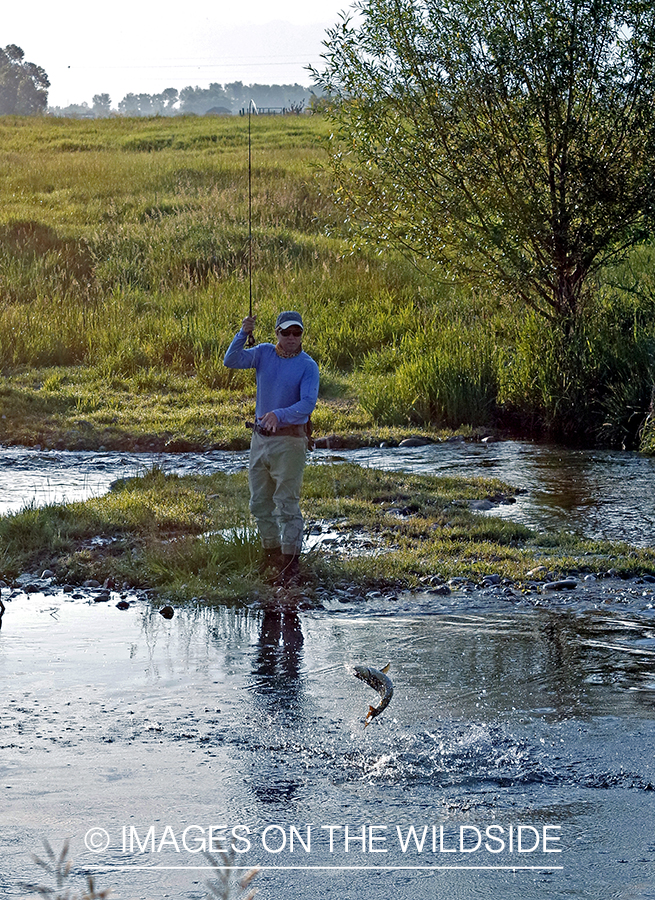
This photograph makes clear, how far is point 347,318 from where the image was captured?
64.0 feet

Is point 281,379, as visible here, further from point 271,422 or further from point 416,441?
point 416,441

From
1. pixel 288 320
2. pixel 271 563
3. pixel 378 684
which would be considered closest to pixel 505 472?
pixel 271 563

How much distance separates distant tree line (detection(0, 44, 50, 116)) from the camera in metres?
112

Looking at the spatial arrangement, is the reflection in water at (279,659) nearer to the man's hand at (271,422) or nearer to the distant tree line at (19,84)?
the man's hand at (271,422)

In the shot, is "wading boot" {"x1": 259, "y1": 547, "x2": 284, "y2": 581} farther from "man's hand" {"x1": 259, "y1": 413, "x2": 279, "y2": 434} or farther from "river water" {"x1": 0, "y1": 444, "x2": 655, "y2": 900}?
"man's hand" {"x1": 259, "y1": 413, "x2": 279, "y2": 434}

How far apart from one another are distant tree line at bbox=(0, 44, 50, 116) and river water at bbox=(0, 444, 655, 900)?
112m

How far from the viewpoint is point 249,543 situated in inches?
352

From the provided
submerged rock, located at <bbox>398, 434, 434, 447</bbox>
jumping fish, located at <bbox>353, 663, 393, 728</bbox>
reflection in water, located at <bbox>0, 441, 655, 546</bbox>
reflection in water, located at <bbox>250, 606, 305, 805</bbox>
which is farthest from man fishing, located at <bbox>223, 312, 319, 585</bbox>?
submerged rock, located at <bbox>398, 434, 434, 447</bbox>

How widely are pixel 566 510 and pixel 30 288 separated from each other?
13.1 m

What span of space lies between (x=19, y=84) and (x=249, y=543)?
11393cm

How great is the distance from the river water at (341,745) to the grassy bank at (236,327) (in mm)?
6687

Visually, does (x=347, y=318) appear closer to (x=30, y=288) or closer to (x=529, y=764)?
(x=30, y=288)

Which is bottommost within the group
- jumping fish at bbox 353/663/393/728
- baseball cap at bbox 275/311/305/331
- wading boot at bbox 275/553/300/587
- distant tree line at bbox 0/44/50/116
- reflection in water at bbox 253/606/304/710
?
reflection in water at bbox 253/606/304/710

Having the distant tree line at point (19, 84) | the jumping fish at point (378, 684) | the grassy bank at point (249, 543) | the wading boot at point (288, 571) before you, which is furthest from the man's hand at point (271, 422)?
the distant tree line at point (19, 84)
